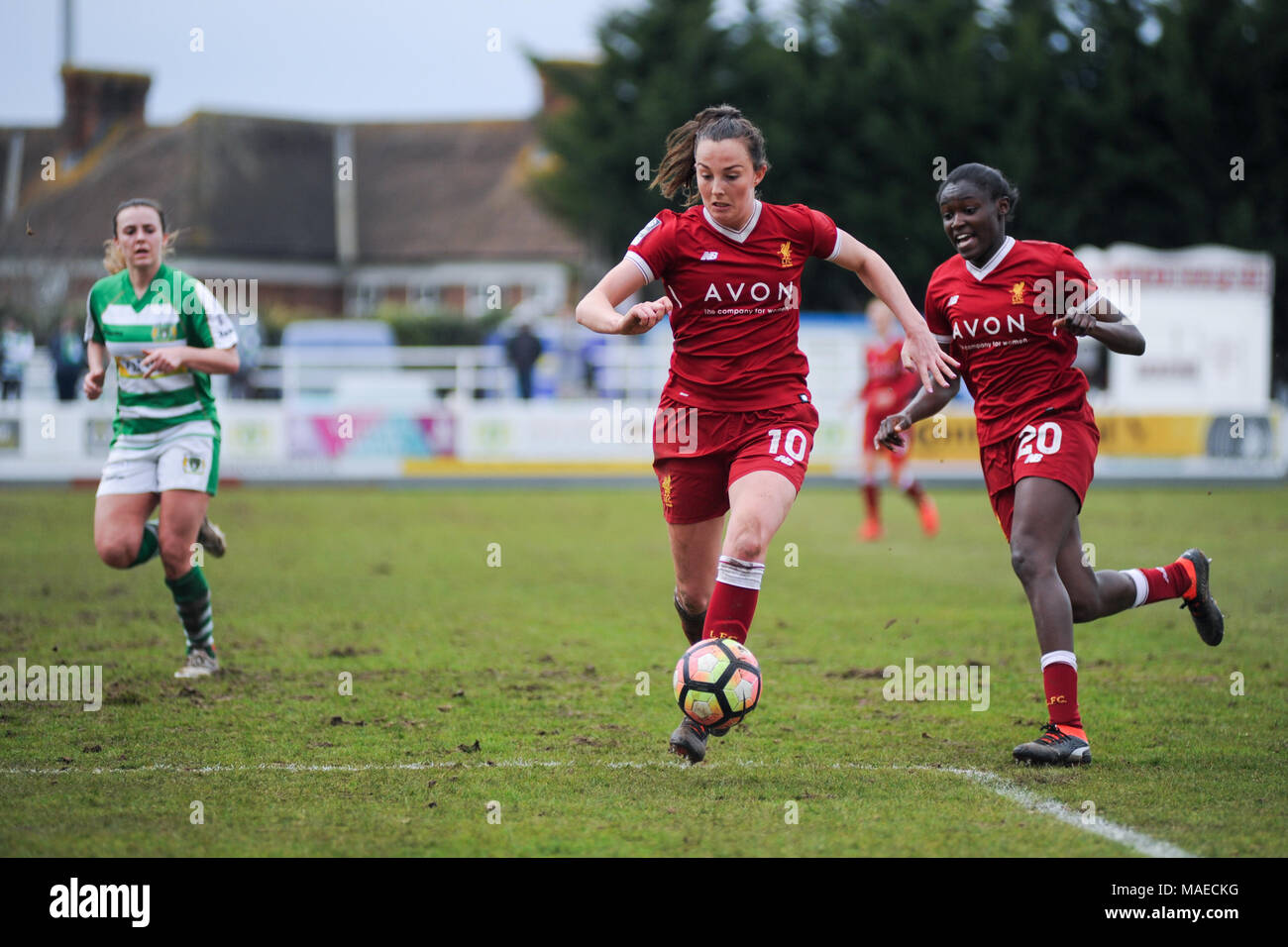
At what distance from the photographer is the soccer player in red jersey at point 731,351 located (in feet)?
17.9

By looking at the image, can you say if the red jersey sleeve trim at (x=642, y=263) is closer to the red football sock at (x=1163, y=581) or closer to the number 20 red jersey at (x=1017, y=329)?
the number 20 red jersey at (x=1017, y=329)

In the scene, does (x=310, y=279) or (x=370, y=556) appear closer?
(x=370, y=556)

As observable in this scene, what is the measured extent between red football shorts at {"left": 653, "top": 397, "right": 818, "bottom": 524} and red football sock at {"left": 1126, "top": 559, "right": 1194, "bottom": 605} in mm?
1690

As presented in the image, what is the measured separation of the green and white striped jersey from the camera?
24.2ft

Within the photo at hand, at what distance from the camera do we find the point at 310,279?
182 feet

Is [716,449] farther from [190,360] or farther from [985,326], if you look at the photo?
[190,360]

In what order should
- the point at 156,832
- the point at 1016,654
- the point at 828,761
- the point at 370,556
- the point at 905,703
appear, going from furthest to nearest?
the point at 370,556, the point at 1016,654, the point at 905,703, the point at 828,761, the point at 156,832

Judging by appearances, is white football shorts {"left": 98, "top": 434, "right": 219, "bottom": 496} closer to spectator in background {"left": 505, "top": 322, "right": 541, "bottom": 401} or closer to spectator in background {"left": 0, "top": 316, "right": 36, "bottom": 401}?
spectator in background {"left": 505, "top": 322, "right": 541, "bottom": 401}

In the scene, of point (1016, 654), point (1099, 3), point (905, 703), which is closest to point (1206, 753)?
point (905, 703)

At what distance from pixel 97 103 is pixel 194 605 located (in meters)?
52.8

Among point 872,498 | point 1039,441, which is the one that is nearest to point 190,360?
point 1039,441

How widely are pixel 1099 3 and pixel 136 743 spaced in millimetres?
32680
